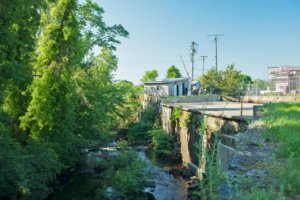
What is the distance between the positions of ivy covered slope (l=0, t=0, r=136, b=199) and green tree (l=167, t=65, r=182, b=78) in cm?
3873

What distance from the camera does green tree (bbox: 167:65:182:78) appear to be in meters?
54.7

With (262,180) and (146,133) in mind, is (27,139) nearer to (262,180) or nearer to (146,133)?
(262,180)

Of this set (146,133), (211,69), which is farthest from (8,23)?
(211,69)

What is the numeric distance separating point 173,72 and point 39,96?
4538cm

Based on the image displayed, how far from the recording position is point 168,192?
12000 millimetres

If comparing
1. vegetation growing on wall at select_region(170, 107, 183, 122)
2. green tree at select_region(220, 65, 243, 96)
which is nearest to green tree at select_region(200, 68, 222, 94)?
green tree at select_region(220, 65, 243, 96)

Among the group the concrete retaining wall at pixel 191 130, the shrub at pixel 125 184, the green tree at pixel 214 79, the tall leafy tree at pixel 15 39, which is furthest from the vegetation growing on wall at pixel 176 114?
the green tree at pixel 214 79

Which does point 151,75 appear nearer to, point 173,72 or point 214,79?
point 173,72

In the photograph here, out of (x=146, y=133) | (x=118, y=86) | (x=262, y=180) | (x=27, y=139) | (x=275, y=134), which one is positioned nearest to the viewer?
(x=262, y=180)

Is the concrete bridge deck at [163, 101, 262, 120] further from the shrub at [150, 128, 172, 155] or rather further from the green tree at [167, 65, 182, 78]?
the green tree at [167, 65, 182, 78]

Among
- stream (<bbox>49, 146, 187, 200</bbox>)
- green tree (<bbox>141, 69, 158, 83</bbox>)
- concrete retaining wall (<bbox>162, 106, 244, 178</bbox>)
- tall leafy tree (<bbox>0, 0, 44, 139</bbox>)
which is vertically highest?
green tree (<bbox>141, 69, 158, 83</bbox>)

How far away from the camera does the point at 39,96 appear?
10.5 m

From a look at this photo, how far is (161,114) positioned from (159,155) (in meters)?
6.87

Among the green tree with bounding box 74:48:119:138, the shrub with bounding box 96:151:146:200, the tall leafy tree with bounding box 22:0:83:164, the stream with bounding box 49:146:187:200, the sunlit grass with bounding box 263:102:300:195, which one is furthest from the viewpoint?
the green tree with bounding box 74:48:119:138
